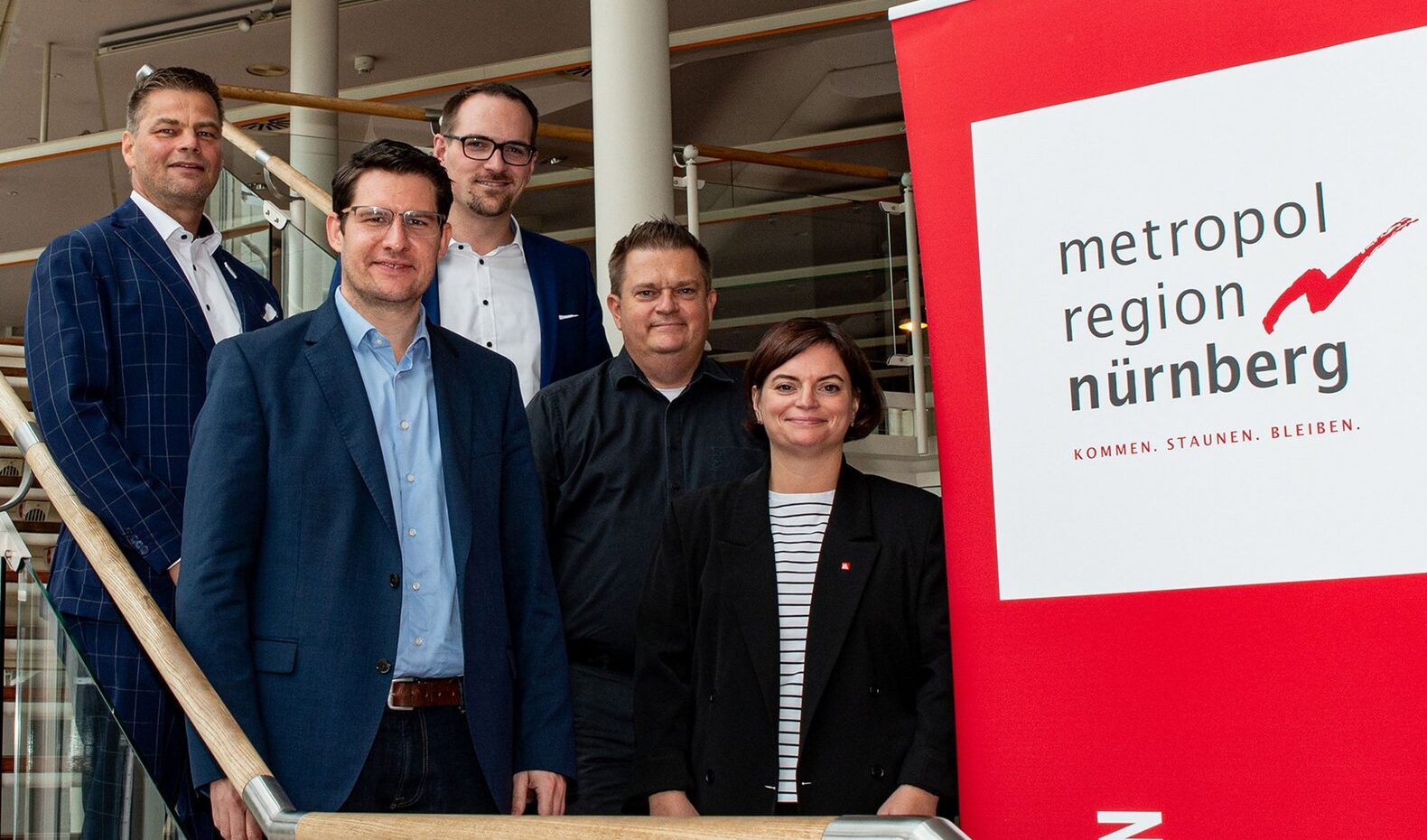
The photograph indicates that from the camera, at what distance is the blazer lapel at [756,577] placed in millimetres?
2434

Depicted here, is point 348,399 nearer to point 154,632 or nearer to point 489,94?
point 154,632

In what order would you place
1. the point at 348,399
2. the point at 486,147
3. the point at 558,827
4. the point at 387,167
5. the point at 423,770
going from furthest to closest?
the point at 486,147 < the point at 387,167 < the point at 348,399 < the point at 423,770 < the point at 558,827

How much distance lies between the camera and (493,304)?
320 centimetres

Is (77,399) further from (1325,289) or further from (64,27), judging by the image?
(64,27)

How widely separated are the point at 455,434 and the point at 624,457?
0.48 m

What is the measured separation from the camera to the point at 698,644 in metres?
2.53

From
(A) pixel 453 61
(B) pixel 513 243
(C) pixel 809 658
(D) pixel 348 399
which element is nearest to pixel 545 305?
(B) pixel 513 243

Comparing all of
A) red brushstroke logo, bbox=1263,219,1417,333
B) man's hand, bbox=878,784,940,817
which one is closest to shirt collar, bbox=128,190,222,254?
man's hand, bbox=878,784,940,817

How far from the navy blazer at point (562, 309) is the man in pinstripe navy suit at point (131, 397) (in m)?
0.59

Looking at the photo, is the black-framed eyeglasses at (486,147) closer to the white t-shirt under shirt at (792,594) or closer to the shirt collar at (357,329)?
the shirt collar at (357,329)

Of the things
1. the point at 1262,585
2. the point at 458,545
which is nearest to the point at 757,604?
the point at 458,545

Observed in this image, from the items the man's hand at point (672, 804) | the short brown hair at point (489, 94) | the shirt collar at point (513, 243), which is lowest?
the man's hand at point (672, 804)

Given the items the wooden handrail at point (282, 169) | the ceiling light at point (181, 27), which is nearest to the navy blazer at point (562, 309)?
the wooden handrail at point (282, 169)

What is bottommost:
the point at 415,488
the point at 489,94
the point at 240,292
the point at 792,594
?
the point at 792,594
